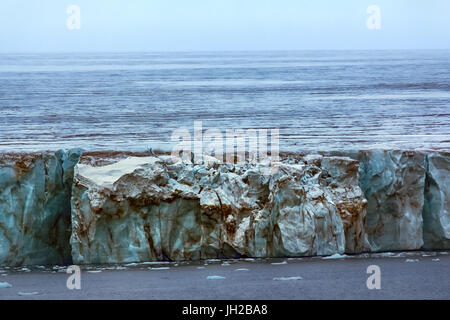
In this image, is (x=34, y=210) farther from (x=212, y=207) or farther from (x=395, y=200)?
(x=395, y=200)

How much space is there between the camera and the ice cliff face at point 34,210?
924 cm

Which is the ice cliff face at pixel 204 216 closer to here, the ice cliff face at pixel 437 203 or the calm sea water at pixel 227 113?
the ice cliff face at pixel 437 203

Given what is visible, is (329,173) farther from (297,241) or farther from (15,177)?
(15,177)

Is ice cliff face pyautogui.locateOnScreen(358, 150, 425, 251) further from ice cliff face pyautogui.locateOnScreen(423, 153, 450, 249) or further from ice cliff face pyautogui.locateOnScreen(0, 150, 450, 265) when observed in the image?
ice cliff face pyautogui.locateOnScreen(423, 153, 450, 249)

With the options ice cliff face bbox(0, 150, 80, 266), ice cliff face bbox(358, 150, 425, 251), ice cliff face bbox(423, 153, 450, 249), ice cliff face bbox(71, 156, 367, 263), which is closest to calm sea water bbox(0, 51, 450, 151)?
ice cliff face bbox(423, 153, 450, 249)

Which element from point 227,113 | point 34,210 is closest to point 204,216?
point 34,210

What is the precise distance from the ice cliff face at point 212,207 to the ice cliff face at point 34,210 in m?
0.01

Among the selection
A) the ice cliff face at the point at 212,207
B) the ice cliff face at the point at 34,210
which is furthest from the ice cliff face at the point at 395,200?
the ice cliff face at the point at 34,210

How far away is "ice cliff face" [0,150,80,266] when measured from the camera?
9242 millimetres

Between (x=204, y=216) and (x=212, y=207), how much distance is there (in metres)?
0.15

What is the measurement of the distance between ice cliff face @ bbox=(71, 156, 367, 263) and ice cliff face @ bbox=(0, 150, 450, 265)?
1 cm

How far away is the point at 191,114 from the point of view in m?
20.8

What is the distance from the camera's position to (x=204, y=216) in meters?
9.20

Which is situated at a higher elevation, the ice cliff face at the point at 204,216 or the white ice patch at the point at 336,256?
the ice cliff face at the point at 204,216
